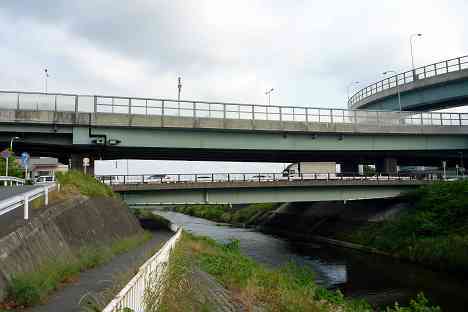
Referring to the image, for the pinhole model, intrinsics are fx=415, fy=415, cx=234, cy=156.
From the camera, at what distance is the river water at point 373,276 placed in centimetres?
2247

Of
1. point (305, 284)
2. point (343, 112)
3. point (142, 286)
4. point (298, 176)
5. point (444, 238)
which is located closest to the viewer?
point (142, 286)

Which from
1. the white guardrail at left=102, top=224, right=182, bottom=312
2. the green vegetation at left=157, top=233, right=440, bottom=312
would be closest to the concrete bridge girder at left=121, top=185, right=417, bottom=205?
the green vegetation at left=157, top=233, right=440, bottom=312

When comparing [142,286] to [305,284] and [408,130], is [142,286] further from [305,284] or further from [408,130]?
[408,130]

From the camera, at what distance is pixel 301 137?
129 feet

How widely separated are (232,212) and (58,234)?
72.0 metres

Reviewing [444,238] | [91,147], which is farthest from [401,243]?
[91,147]

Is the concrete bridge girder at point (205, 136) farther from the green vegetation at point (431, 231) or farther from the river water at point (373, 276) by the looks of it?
the river water at point (373, 276)

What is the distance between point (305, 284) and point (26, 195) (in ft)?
35.3

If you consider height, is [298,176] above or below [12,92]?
below

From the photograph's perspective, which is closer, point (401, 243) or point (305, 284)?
point (305, 284)

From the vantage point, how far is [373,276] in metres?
27.9

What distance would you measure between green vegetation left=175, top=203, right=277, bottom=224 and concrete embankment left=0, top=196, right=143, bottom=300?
51472 millimetres

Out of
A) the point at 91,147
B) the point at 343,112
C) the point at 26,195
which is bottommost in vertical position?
the point at 26,195

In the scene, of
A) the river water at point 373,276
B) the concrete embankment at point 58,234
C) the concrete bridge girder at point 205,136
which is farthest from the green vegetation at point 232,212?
the concrete embankment at point 58,234
